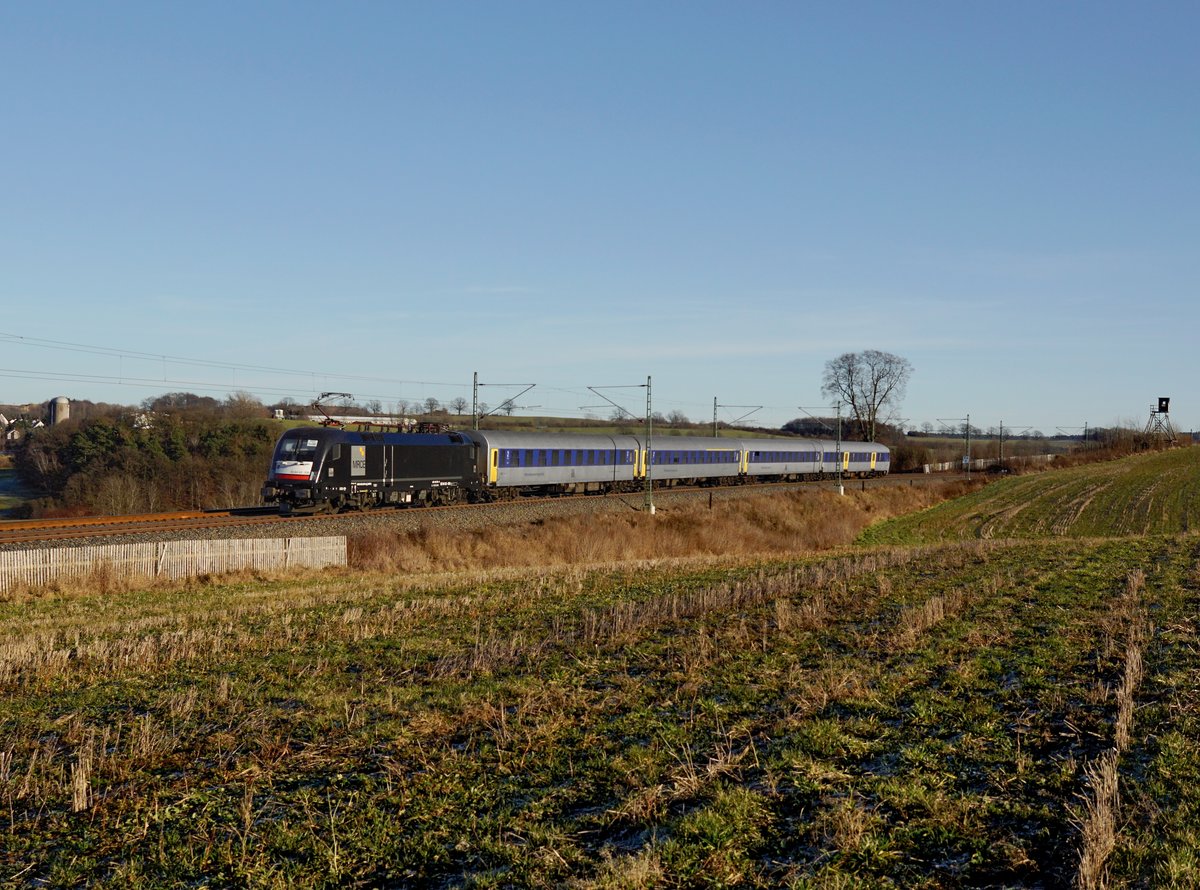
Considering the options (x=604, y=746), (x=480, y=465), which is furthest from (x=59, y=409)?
(x=604, y=746)

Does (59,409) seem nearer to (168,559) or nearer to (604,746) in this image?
(168,559)

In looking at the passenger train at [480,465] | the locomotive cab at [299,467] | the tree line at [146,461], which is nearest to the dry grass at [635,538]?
the passenger train at [480,465]

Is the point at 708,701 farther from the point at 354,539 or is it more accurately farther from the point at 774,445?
the point at 774,445

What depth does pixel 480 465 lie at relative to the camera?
47.1 metres

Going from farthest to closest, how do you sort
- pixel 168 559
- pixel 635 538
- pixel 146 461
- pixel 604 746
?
1. pixel 146 461
2. pixel 635 538
3. pixel 168 559
4. pixel 604 746

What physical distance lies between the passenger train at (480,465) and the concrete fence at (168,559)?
32.7ft

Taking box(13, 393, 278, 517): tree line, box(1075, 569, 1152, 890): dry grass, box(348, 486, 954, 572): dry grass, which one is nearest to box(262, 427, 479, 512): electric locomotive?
box(348, 486, 954, 572): dry grass

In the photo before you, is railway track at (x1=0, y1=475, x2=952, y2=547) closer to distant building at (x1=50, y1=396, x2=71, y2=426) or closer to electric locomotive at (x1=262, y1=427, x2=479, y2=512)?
electric locomotive at (x1=262, y1=427, x2=479, y2=512)

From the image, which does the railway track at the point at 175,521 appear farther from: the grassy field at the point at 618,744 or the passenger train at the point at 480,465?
the grassy field at the point at 618,744

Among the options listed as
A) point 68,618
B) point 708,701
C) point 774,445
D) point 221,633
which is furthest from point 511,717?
point 774,445

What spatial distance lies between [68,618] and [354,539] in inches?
475

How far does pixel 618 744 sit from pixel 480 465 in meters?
38.3

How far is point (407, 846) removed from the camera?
23.3 feet

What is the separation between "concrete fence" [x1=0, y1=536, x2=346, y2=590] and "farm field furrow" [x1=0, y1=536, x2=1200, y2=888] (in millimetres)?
6406
